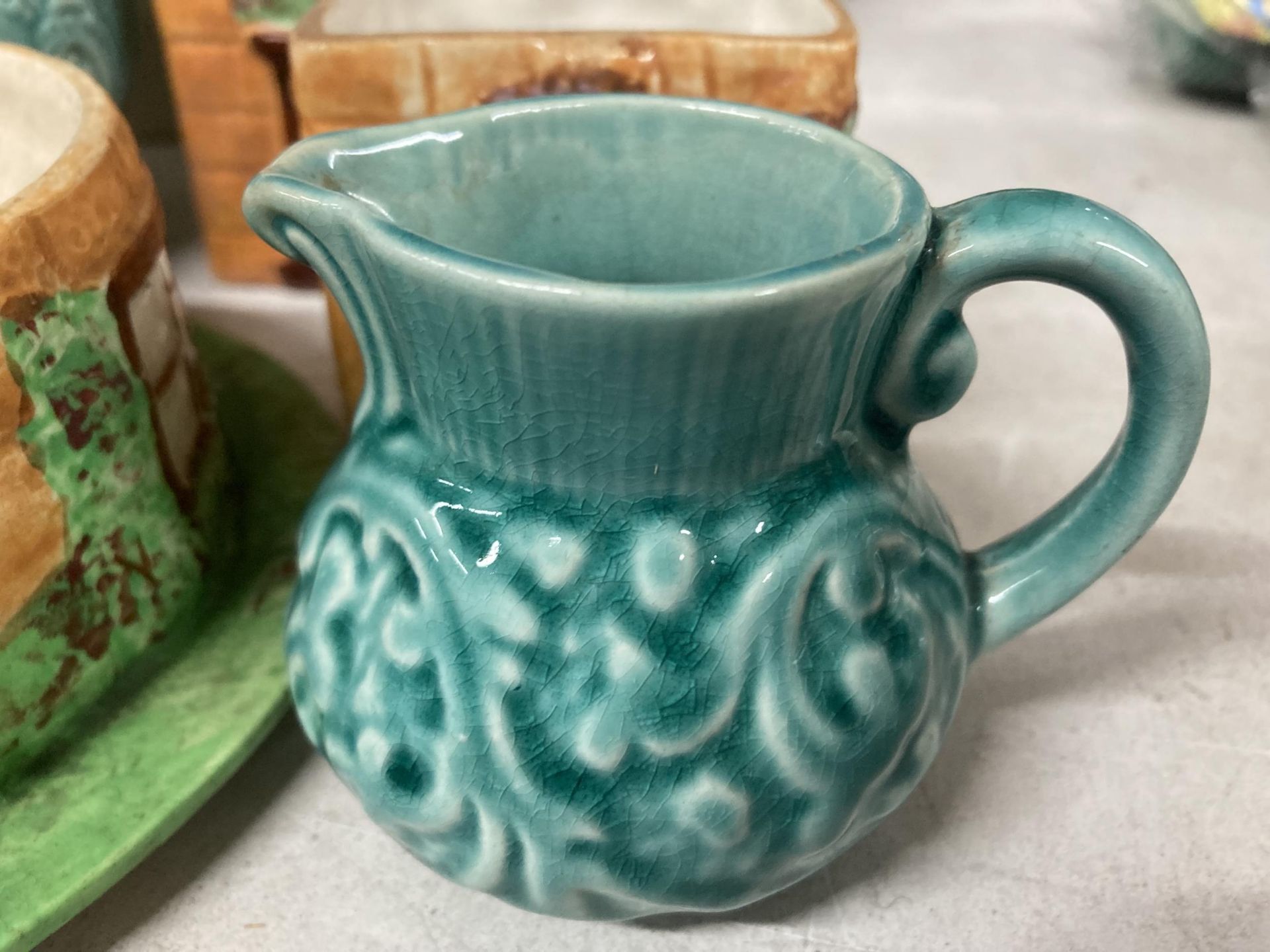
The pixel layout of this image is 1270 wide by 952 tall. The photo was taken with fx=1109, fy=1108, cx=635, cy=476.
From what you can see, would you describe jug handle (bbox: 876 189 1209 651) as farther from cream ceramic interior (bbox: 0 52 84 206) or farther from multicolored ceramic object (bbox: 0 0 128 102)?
multicolored ceramic object (bbox: 0 0 128 102)

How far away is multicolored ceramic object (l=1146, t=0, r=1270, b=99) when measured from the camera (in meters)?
1.05

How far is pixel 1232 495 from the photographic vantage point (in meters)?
0.62

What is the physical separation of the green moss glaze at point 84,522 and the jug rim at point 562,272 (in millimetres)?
102

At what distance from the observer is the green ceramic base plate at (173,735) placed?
355mm

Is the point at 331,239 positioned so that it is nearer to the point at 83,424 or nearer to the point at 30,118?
the point at 83,424

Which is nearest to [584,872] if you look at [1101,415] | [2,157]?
[2,157]

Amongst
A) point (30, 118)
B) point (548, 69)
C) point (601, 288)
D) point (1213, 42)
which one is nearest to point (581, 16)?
point (548, 69)

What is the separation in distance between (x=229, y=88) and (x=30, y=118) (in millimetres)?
227

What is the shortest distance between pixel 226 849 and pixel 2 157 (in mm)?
315

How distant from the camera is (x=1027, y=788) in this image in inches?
17.6

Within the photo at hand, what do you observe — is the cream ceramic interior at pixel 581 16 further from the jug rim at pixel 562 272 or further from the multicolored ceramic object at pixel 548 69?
the jug rim at pixel 562 272

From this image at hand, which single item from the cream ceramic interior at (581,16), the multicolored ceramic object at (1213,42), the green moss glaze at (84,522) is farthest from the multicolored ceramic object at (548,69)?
the multicolored ceramic object at (1213,42)

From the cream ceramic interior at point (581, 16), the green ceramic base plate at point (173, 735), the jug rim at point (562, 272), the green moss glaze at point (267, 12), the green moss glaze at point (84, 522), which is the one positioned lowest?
the green ceramic base plate at point (173, 735)

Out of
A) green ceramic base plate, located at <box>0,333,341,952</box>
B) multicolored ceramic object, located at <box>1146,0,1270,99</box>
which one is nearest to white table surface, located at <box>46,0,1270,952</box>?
green ceramic base plate, located at <box>0,333,341,952</box>
